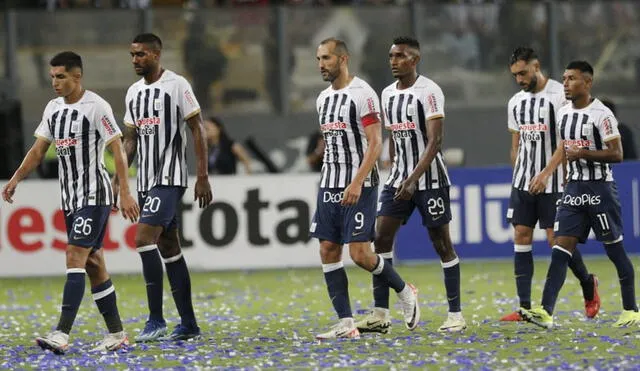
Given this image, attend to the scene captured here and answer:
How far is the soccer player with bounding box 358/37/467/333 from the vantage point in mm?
11047

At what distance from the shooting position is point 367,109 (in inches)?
423

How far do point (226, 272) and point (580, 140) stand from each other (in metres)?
7.56

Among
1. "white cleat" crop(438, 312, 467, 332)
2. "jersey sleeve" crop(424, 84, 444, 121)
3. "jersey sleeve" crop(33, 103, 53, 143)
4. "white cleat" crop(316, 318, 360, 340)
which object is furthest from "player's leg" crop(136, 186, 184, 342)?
"white cleat" crop(438, 312, 467, 332)

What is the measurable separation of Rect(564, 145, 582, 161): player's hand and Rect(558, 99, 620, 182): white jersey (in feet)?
0.27

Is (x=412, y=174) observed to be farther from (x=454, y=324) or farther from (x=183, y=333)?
(x=183, y=333)

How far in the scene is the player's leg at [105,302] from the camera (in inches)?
418

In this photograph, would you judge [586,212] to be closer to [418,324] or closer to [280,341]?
[418,324]

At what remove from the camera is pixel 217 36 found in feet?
74.6

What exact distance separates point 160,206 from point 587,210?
123 inches

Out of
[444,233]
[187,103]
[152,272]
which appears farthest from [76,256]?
[444,233]

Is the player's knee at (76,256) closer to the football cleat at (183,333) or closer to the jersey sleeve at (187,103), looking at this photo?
the football cleat at (183,333)

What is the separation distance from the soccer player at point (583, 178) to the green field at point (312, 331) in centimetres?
36

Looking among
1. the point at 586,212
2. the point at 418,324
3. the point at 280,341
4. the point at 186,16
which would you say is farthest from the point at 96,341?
the point at 186,16

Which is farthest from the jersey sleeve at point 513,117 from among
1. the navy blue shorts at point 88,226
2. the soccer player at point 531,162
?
the navy blue shorts at point 88,226
